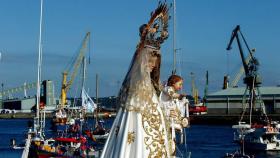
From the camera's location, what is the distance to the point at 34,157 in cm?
3919

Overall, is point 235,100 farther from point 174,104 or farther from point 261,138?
point 174,104

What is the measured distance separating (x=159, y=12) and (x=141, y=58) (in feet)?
1.78

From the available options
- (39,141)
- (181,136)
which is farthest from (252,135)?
(181,136)

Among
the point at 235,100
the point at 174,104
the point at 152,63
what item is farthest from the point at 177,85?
the point at 235,100

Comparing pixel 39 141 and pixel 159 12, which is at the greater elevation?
pixel 159 12

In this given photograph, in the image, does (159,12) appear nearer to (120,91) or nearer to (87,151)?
(120,91)

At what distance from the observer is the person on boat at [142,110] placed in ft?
21.8

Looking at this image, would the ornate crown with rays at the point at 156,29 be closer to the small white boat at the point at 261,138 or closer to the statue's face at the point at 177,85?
the statue's face at the point at 177,85

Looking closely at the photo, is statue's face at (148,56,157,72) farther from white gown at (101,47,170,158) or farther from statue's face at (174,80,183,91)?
statue's face at (174,80,183,91)

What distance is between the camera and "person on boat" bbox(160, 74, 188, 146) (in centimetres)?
711

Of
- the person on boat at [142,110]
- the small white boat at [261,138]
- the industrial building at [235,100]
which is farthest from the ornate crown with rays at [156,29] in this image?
the industrial building at [235,100]

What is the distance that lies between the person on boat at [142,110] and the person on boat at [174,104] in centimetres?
20

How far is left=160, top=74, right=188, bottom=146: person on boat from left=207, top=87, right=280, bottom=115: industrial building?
411 feet

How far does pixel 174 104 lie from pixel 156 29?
867mm
